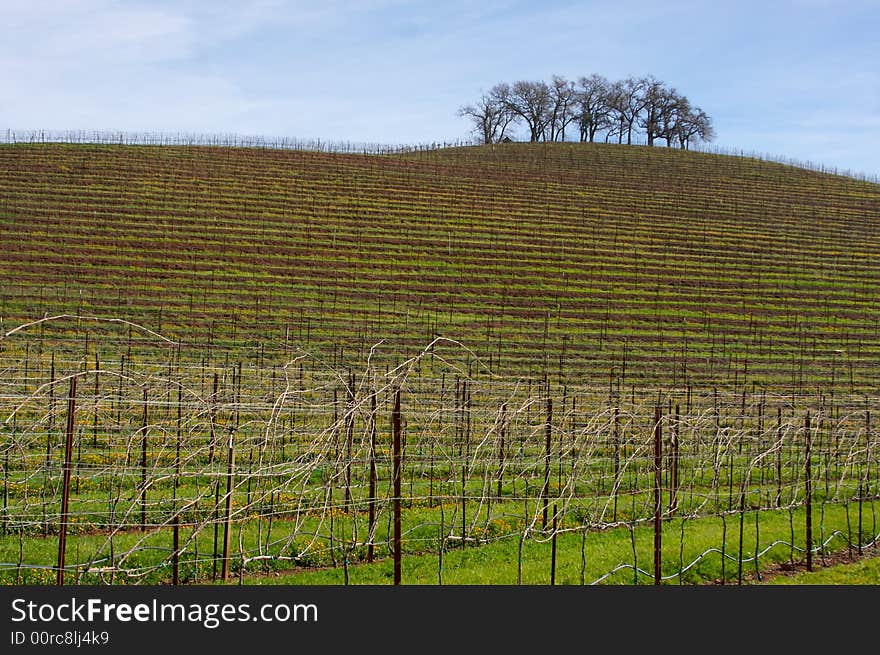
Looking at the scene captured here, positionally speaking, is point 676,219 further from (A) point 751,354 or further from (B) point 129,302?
(B) point 129,302

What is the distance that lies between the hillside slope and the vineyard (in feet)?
0.49

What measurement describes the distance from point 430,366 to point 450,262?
12232 millimetres

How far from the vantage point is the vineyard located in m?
8.05

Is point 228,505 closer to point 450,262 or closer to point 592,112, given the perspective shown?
point 450,262

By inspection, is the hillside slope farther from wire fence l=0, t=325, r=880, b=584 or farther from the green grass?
the green grass

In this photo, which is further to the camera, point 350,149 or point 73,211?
point 350,149

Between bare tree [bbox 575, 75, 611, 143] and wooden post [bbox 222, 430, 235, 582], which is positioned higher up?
bare tree [bbox 575, 75, 611, 143]

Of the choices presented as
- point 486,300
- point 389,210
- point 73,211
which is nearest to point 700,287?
point 486,300

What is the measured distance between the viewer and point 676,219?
38.9 m

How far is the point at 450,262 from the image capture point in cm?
3081

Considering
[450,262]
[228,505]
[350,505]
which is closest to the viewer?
[228,505]

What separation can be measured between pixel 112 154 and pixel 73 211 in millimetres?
10278

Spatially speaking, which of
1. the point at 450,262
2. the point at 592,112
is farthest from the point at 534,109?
the point at 450,262

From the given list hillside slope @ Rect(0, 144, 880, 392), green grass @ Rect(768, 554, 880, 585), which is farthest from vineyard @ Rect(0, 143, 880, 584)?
green grass @ Rect(768, 554, 880, 585)
